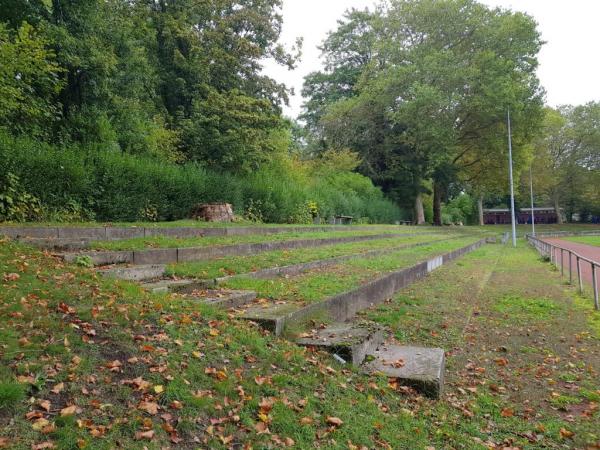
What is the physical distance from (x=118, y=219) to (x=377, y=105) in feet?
91.9

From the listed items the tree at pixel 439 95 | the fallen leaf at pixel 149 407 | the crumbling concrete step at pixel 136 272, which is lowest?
the fallen leaf at pixel 149 407

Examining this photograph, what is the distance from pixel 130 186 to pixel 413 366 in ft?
28.1

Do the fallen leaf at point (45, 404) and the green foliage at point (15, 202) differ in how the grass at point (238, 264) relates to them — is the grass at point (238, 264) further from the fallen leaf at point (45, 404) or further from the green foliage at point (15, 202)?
the green foliage at point (15, 202)

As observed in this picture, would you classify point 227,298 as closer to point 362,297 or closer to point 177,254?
point 177,254

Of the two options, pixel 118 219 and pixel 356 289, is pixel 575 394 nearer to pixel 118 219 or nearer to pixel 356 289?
pixel 356 289

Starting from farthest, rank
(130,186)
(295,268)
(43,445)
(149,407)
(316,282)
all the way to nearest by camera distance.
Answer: (130,186), (295,268), (316,282), (149,407), (43,445)

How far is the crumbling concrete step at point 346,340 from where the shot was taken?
14.0ft

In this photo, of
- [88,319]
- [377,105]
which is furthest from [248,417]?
[377,105]

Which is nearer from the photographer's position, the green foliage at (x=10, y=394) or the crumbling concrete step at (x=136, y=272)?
the green foliage at (x=10, y=394)

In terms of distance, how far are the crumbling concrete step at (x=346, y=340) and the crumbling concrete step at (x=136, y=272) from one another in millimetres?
2369

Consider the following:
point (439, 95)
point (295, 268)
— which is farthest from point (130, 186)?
point (439, 95)

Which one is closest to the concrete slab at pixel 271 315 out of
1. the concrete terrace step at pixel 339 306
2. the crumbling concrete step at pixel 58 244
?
the concrete terrace step at pixel 339 306

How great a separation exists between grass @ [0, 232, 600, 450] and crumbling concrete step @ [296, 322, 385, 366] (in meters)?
0.14

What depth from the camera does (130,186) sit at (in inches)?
426
